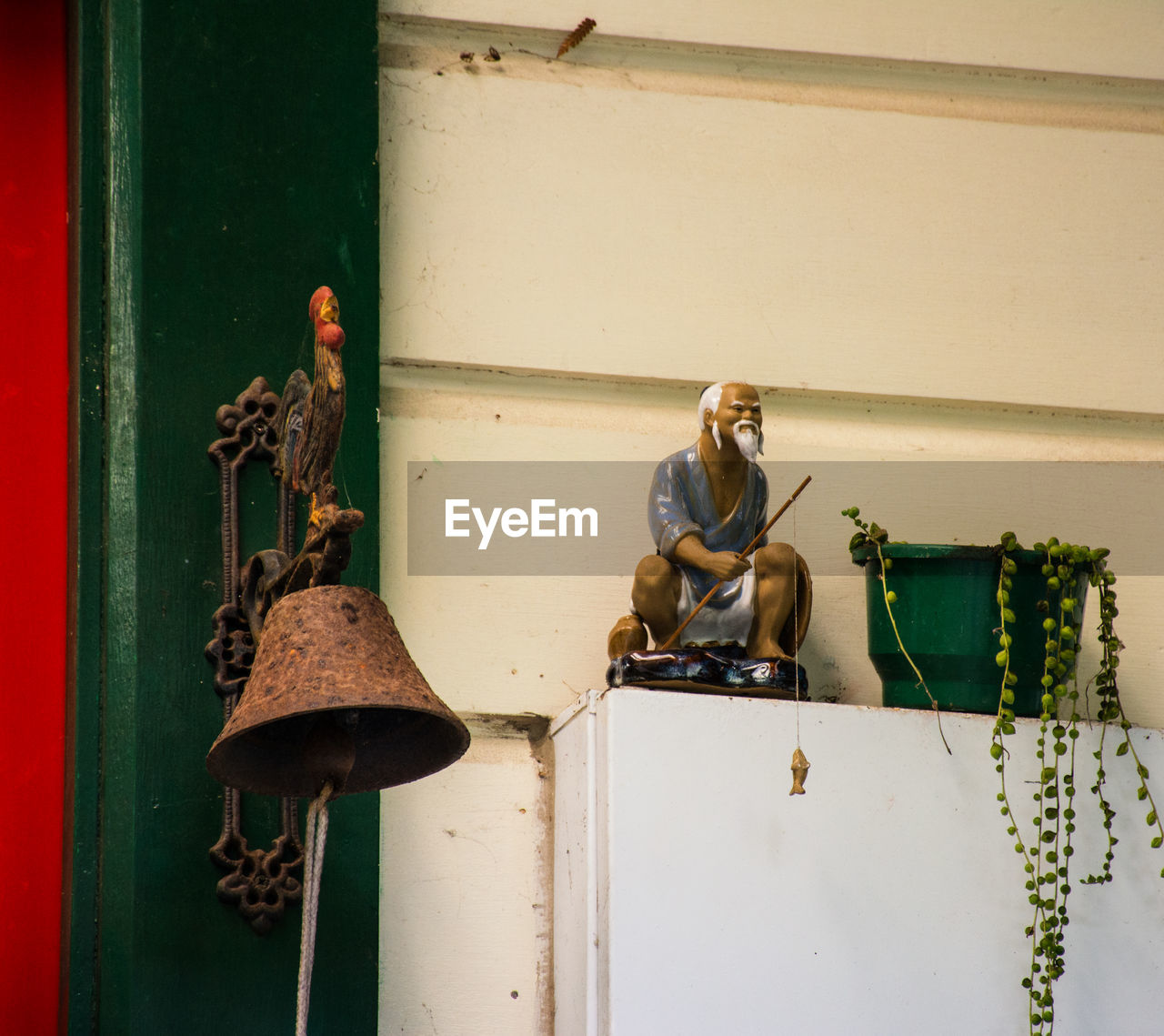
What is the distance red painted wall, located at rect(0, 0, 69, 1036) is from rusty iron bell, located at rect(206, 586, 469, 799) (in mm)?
252

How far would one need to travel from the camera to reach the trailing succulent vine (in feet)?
4.52

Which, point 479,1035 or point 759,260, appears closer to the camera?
point 479,1035

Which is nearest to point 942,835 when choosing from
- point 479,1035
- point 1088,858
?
point 1088,858

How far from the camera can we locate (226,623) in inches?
55.3

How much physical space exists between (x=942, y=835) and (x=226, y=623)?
632 mm

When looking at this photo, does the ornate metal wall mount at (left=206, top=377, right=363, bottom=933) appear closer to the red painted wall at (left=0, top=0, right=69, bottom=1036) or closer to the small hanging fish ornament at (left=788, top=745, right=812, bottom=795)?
the red painted wall at (left=0, top=0, right=69, bottom=1036)

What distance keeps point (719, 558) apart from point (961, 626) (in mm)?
222

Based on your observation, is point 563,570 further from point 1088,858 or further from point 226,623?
point 1088,858

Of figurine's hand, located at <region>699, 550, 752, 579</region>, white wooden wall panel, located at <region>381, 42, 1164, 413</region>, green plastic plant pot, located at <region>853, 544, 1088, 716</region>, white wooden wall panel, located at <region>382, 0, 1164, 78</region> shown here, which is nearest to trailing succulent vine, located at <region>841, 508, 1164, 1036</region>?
green plastic plant pot, located at <region>853, 544, 1088, 716</region>

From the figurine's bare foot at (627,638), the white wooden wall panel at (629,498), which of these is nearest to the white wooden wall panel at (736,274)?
the white wooden wall panel at (629,498)

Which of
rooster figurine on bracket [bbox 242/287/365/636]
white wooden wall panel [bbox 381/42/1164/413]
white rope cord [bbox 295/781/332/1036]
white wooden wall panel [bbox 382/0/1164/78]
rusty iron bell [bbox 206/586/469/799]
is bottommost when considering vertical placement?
white rope cord [bbox 295/781/332/1036]

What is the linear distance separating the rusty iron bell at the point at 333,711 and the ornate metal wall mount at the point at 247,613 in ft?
0.34

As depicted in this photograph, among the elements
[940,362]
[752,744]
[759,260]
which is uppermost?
[759,260]

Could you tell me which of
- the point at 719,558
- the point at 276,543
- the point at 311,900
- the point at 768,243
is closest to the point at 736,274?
the point at 768,243
